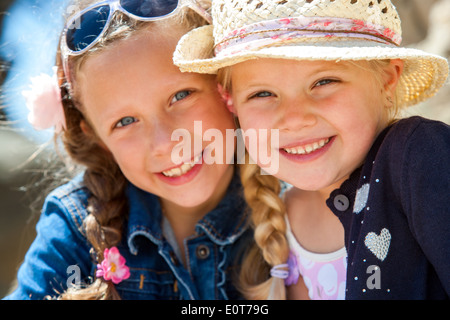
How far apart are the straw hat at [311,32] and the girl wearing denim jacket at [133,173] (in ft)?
0.91

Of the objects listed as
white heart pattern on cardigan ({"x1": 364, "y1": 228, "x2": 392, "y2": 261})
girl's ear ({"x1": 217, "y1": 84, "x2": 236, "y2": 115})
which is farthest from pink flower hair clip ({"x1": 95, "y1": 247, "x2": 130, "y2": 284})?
white heart pattern on cardigan ({"x1": 364, "y1": 228, "x2": 392, "y2": 261})

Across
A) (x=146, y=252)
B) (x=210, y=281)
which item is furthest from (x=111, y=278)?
(x=210, y=281)

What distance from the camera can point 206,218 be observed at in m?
2.09

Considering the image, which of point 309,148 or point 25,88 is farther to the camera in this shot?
point 25,88

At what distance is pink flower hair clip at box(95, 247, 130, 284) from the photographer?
1.97m

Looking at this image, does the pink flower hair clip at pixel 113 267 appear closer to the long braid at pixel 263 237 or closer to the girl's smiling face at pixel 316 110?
the long braid at pixel 263 237

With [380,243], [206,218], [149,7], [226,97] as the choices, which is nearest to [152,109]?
[226,97]

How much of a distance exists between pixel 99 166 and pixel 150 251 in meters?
0.42

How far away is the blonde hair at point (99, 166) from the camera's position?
185 cm

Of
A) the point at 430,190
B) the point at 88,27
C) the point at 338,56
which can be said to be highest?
the point at 88,27

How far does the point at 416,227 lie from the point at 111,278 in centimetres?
114

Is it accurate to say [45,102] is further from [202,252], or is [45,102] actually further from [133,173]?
[202,252]

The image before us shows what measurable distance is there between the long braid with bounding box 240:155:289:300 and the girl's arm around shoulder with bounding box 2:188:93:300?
2.05 feet

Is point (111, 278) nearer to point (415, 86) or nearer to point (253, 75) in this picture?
point (253, 75)
